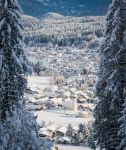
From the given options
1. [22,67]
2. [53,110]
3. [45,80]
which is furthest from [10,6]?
[45,80]

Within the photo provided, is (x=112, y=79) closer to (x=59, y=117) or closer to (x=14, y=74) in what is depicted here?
(x=14, y=74)

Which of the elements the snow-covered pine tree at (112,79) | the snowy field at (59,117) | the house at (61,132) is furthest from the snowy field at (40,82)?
the snow-covered pine tree at (112,79)

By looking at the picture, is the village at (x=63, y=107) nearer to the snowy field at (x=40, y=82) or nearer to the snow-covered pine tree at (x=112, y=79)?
the snowy field at (x=40, y=82)

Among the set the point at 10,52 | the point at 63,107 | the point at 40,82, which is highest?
the point at 10,52

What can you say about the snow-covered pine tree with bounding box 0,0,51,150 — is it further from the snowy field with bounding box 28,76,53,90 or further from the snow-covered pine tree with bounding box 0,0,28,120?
the snowy field with bounding box 28,76,53,90

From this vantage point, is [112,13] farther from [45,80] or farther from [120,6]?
[45,80]

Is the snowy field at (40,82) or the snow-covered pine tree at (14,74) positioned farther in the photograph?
the snowy field at (40,82)

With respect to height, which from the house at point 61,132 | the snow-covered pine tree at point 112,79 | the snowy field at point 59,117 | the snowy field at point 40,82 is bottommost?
the house at point 61,132

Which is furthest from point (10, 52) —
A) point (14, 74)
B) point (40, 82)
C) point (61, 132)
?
point (40, 82)
